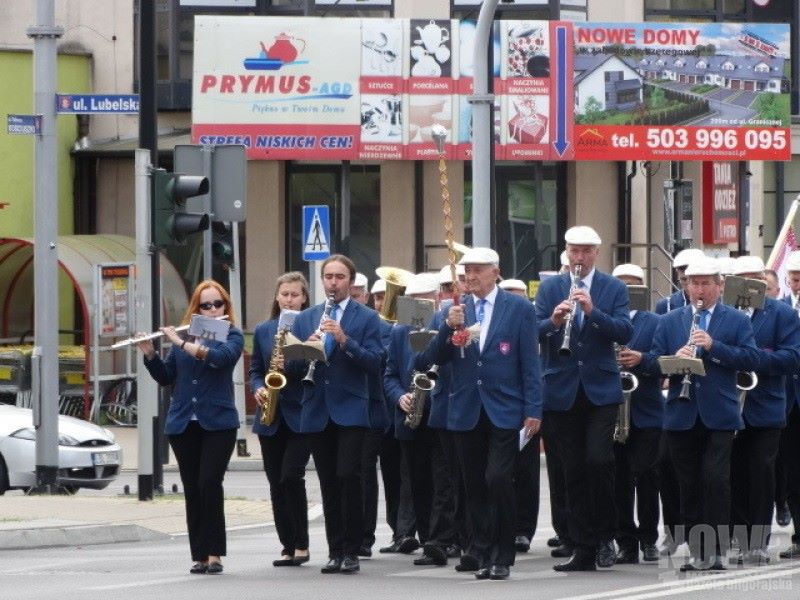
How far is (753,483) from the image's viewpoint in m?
14.6

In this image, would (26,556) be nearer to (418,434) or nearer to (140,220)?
(418,434)

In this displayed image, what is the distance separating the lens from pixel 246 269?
35.8 meters

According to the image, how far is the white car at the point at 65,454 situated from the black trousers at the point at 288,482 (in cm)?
737

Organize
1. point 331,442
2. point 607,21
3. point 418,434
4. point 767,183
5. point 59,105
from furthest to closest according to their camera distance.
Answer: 1. point 767,183
2. point 607,21
3. point 59,105
4. point 418,434
5. point 331,442

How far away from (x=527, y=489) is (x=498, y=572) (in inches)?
94.4

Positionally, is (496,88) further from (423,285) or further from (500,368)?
(500,368)

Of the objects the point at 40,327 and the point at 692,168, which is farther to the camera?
the point at 692,168

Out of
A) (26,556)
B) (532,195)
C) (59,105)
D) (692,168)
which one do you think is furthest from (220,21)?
(26,556)

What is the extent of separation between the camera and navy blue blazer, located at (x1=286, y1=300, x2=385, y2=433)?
47.1 feet

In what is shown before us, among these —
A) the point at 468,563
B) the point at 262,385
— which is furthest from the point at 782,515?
the point at 262,385

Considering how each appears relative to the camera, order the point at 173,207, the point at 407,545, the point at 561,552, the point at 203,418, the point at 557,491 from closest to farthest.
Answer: the point at 203,418 → the point at 561,552 → the point at 557,491 → the point at 407,545 → the point at 173,207

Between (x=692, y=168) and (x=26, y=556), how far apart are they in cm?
2338

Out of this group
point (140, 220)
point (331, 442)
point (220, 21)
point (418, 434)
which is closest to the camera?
point (331, 442)

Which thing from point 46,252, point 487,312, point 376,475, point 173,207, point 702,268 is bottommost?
point 376,475
